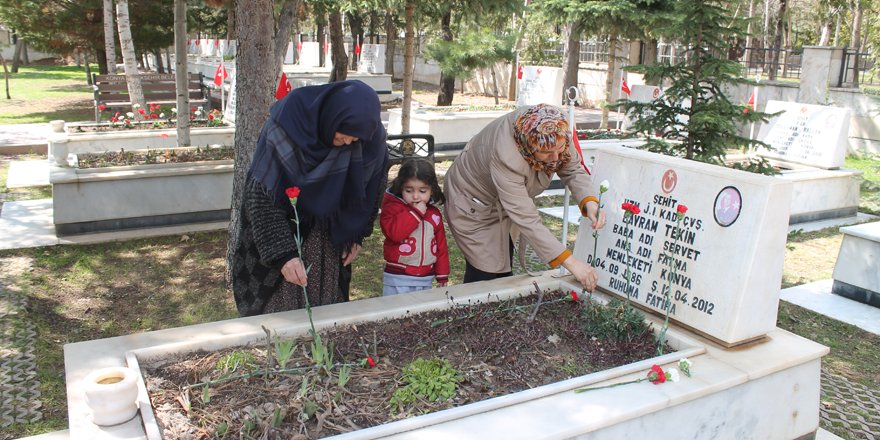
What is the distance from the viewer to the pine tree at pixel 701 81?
5418 millimetres

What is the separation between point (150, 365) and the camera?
8.25ft

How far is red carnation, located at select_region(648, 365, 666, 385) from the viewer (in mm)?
2418

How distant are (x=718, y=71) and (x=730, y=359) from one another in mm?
3550

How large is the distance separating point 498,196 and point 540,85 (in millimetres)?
9574

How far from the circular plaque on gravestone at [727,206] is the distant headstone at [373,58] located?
22637mm

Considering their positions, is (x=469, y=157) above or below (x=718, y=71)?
below

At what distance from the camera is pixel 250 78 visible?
4570mm

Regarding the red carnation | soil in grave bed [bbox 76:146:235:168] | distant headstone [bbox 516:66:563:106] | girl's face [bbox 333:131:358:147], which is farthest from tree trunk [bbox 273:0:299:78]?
the red carnation

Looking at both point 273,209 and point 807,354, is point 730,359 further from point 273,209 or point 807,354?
point 273,209

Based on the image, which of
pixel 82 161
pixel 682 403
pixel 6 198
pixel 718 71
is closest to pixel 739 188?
pixel 682 403

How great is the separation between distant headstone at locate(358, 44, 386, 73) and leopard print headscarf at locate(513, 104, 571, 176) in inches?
876

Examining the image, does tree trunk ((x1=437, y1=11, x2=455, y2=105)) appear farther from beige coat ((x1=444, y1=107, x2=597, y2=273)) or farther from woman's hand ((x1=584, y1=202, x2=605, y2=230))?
woman's hand ((x1=584, y1=202, x2=605, y2=230))

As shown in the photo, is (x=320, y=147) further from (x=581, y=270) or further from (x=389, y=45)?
(x=389, y=45)

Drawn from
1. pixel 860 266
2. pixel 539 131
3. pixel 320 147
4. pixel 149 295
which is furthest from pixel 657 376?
pixel 860 266
